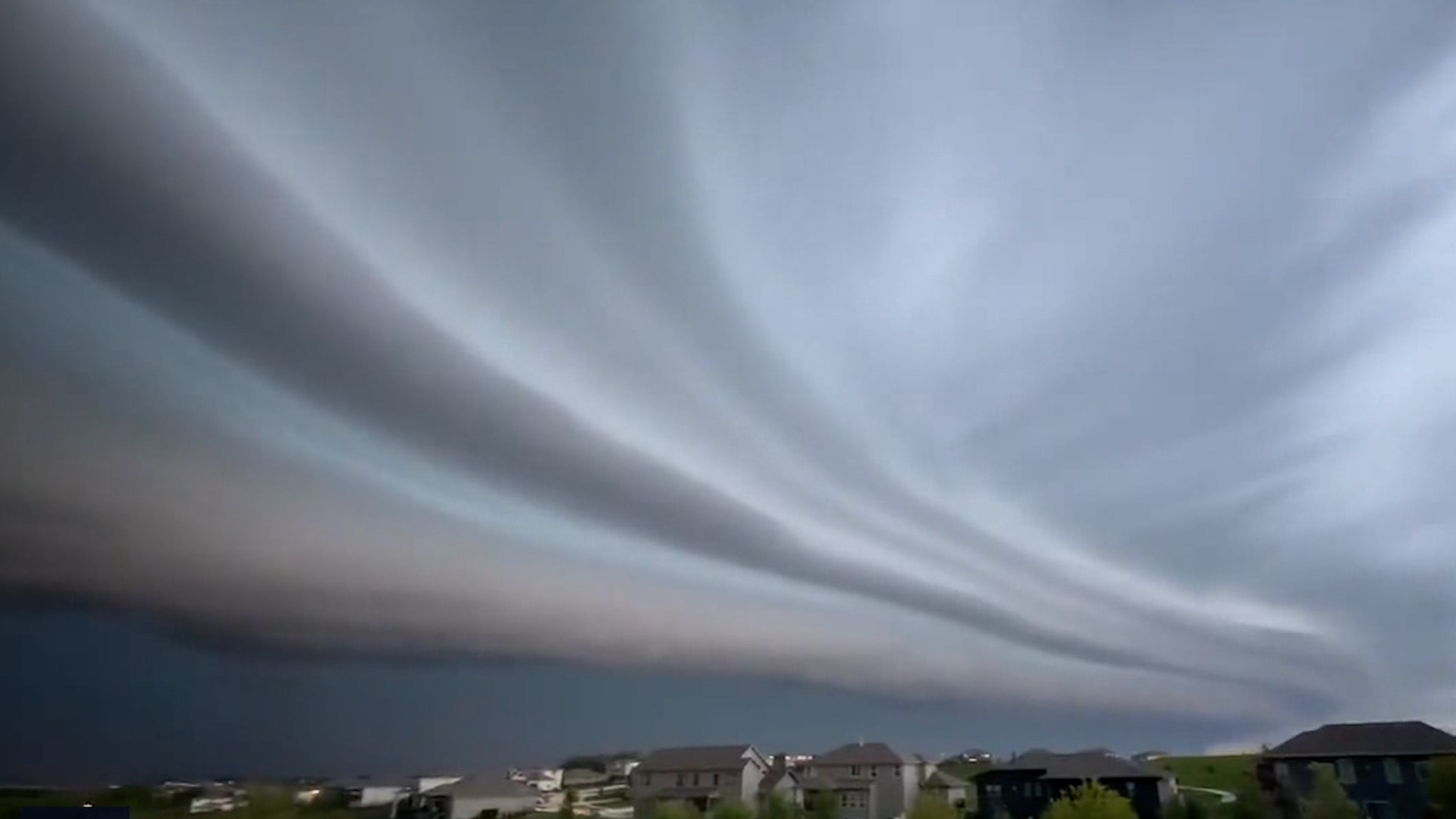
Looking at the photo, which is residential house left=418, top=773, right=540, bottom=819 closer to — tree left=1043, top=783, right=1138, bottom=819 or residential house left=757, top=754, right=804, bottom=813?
residential house left=757, top=754, right=804, bottom=813

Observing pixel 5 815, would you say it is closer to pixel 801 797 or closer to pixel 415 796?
pixel 415 796

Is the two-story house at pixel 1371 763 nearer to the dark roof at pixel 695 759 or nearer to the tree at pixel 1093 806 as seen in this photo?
the tree at pixel 1093 806

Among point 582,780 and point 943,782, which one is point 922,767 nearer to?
point 943,782

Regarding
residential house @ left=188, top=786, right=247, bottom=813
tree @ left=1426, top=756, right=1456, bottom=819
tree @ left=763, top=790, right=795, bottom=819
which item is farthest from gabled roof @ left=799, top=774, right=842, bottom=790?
residential house @ left=188, top=786, right=247, bottom=813

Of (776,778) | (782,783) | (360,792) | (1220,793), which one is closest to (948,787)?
(782,783)

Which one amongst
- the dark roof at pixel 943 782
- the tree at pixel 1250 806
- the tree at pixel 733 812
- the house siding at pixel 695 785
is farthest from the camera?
the dark roof at pixel 943 782

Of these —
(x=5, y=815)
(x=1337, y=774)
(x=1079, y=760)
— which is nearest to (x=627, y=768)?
(x=1079, y=760)

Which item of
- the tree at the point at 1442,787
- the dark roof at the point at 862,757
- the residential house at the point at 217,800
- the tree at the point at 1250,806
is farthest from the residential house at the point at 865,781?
the residential house at the point at 217,800
